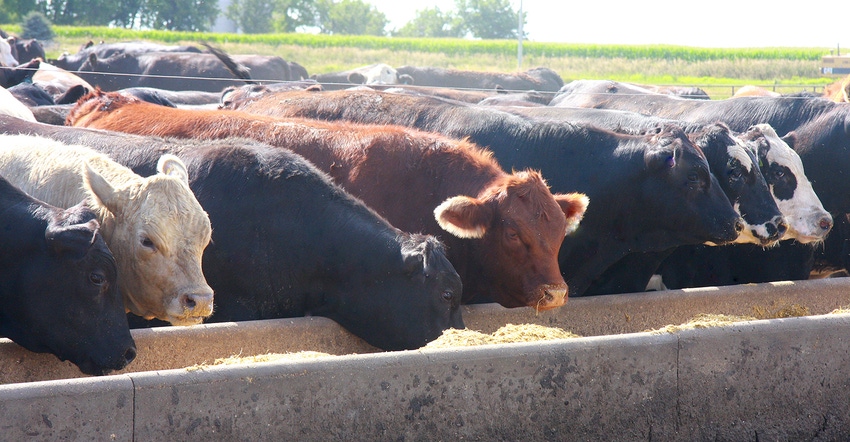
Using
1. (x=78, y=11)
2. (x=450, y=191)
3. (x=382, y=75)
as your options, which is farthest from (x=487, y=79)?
(x=78, y=11)

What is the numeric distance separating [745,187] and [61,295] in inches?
187

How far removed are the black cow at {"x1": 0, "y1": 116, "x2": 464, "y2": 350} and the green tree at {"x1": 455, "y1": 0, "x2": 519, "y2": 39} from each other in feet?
270

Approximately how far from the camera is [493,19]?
87125 mm

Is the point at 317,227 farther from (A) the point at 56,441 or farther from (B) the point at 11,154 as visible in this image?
(A) the point at 56,441

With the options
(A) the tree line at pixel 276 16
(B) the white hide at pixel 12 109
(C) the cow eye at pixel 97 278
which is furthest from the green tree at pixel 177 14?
(C) the cow eye at pixel 97 278

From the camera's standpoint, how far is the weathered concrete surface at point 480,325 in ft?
12.9

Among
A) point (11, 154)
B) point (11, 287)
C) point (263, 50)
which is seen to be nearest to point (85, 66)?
point (11, 154)

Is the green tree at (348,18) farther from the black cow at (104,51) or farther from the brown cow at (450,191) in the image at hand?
the brown cow at (450,191)

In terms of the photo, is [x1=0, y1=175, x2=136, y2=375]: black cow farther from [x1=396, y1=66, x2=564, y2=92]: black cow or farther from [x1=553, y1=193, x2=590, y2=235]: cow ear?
[x1=396, y1=66, x2=564, y2=92]: black cow

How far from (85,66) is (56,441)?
61.3ft

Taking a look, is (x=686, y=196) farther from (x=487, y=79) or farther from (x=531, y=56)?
(x=531, y=56)

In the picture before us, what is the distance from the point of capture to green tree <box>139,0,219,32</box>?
58719mm

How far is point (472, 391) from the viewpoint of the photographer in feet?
11.5

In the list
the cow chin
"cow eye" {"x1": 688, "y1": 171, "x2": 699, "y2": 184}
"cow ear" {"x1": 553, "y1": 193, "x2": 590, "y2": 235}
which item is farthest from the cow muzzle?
"cow eye" {"x1": 688, "y1": 171, "x2": 699, "y2": 184}
